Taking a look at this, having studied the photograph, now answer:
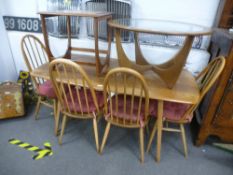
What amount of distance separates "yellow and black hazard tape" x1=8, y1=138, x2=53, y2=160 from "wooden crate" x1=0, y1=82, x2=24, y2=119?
334mm

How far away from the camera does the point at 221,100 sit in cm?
143

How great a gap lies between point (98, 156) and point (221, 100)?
114 cm

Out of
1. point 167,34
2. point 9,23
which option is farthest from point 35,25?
point 167,34

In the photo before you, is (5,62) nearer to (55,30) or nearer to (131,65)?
(55,30)

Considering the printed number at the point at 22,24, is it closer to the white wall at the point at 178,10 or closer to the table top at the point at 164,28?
the white wall at the point at 178,10

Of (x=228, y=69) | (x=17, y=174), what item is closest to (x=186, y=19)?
(x=228, y=69)

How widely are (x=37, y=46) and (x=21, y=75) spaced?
459mm

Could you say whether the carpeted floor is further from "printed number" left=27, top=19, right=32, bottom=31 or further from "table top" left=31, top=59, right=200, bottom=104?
"printed number" left=27, top=19, right=32, bottom=31

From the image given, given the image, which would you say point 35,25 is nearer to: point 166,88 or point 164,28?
point 164,28

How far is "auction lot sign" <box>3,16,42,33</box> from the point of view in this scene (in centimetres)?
203

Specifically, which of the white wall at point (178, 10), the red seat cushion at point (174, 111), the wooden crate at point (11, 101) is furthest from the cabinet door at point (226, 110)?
the wooden crate at point (11, 101)

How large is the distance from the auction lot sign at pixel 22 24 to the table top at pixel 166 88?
0.72 meters

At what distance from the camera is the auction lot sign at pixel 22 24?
6.65ft

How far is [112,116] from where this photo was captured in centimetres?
140
